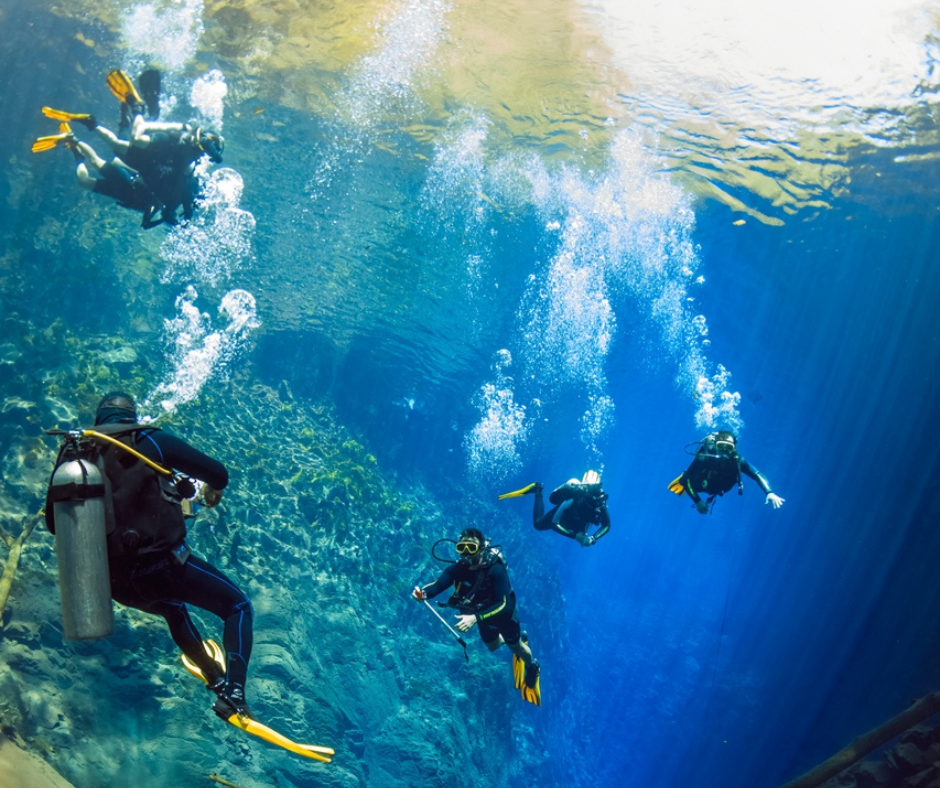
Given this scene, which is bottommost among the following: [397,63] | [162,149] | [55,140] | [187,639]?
[187,639]

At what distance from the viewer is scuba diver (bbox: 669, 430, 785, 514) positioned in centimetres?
670

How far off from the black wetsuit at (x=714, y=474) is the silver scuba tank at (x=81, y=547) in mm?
6570

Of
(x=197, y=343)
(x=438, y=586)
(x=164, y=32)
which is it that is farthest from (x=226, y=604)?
(x=164, y=32)

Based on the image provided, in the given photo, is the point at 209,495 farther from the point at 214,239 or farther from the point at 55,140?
the point at 214,239

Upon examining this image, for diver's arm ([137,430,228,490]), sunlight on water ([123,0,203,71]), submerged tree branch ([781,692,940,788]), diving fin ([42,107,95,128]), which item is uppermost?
sunlight on water ([123,0,203,71])

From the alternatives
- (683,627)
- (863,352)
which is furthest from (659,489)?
(863,352)

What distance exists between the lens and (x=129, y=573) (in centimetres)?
274

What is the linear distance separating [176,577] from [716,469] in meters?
6.48

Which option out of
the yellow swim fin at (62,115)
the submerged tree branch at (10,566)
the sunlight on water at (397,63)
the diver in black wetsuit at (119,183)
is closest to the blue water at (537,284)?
the sunlight on water at (397,63)

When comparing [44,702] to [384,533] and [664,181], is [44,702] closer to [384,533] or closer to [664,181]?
[384,533]

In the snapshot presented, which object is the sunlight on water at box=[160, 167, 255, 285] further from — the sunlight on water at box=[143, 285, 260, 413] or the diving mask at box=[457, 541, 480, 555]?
the diving mask at box=[457, 541, 480, 555]

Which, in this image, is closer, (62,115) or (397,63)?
(62,115)

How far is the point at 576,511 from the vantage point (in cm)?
745

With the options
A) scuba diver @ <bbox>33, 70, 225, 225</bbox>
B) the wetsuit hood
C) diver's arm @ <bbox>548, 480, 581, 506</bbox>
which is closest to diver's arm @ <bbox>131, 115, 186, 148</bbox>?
scuba diver @ <bbox>33, 70, 225, 225</bbox>
